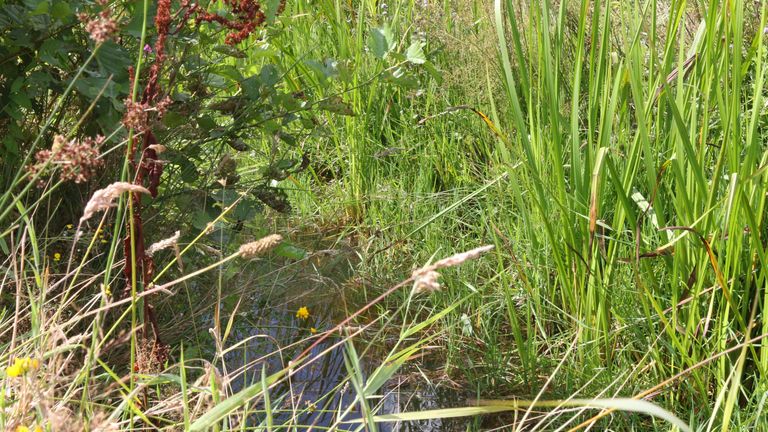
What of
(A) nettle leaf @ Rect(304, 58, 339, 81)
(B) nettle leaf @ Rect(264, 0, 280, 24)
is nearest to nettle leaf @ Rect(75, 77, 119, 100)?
(B) nettle leaf @ Rect(264, 0, 280, 24)

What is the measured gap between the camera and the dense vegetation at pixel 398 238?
158 centimetres

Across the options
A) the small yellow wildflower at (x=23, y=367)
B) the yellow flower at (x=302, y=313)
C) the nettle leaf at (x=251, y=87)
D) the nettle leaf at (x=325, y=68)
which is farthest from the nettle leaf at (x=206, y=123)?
the small yellow wildflower at (x=23, y=367)

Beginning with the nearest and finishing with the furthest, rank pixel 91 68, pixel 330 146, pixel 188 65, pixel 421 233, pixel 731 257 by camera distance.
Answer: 1. pixel 731 257
2. pixel 91 68
3. pixel 188 65
4. pixel 421 233
5. pixel 330 146

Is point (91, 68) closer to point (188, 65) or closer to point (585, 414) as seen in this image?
point (188, 65)

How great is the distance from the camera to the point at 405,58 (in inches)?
90.0

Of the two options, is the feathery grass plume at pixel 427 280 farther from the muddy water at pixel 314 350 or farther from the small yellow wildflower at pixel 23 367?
the muddy water at pixel 314 350

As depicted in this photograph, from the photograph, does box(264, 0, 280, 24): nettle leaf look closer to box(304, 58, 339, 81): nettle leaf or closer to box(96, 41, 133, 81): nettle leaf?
box(304, 58, 339, 81): nettle leaf

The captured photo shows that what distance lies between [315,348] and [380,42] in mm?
877

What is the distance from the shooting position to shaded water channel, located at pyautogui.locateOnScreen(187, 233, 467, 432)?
2.08 meters

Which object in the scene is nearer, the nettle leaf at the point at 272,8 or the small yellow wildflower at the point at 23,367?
the small yellow wildflower at the point at 23,367

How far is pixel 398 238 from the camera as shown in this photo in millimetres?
2873

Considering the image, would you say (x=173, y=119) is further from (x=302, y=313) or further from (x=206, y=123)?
(x=302, y=313)

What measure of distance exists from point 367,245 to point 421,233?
0.64 feet

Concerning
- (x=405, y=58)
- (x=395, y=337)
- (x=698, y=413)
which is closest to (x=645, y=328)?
(x=698, y=413)
